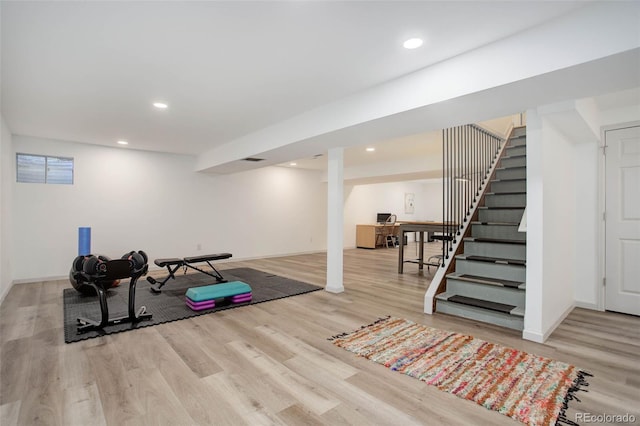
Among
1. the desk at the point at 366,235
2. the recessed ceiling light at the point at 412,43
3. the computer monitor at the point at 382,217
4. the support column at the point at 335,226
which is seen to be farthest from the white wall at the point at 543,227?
the computer monitor at the point at 382,217

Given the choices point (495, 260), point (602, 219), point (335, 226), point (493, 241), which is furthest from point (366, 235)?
point (602, 219)

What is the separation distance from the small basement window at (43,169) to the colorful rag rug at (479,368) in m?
5.88

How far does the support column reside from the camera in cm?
475

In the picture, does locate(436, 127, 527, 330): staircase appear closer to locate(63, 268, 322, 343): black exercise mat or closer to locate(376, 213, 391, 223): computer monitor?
locate(63, 268, 322, 343): black exercise mat

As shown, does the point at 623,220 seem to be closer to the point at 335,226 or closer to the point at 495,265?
the point at 495,265

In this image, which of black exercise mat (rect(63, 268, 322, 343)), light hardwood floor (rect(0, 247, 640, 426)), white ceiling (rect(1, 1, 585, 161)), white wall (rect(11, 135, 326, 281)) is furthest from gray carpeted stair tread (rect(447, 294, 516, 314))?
white wall (rect(11, 135, 326, 281))

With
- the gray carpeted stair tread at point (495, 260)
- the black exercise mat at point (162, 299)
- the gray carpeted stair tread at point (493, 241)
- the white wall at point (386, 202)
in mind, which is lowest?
the black exercise mat at point (162, 299)

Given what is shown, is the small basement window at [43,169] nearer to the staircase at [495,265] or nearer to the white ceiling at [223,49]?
the white ceiling at [223,49]

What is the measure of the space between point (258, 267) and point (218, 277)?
1532 millimetres

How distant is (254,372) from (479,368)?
168 centimetres

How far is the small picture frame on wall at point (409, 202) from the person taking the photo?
13.2 metres

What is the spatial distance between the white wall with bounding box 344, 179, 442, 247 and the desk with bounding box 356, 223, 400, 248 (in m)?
0.15

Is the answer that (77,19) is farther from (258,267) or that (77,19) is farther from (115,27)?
(258,267)

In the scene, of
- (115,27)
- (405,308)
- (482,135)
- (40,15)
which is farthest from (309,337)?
(482,135)
